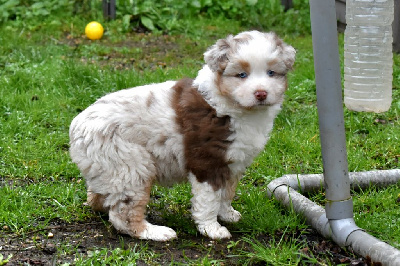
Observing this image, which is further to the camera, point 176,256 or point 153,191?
point 153,191

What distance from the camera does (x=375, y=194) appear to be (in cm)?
498

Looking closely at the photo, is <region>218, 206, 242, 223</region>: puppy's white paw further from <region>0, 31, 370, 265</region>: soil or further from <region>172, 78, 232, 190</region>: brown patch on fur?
<region>172, 78, 232, 190</region>: brown patch on fur

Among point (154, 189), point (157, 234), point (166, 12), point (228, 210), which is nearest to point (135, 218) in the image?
point (157, 234)

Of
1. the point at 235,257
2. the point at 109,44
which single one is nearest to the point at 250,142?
the point at 235,257

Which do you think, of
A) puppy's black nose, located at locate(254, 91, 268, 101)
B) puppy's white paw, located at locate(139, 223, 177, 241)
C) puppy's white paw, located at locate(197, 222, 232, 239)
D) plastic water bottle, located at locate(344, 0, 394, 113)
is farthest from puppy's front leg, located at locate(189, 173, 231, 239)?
plastic water bottle, located at locate(344, 0, 394, 113)

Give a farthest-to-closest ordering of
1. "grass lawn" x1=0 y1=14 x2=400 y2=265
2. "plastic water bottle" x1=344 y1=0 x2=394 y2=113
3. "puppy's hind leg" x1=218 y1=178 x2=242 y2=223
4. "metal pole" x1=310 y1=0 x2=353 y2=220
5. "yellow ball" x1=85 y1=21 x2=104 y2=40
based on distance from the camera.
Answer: "yellow ball" x1=85 y1=21 x2=104 y2=40 → "plastic water bottle" x1=344 y1=0 x2=394 y2=113 → "puppy's hind leg" x1=218 y1=178 x2=242 y2=223 → "grass lawn" x1=0 y1=14 x2=400 y2=265 → "metal pole" x1=310 y1=0 x2=353 y2=220

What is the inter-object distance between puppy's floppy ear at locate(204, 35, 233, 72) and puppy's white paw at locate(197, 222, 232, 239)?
3.43 ft

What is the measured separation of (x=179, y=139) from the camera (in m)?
4.26

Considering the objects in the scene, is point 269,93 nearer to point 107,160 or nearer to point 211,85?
point 211,85

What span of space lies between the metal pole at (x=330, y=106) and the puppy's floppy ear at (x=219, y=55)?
0.53m

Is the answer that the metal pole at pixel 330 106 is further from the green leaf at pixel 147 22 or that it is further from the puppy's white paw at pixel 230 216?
the green leaf at pixel 147 22

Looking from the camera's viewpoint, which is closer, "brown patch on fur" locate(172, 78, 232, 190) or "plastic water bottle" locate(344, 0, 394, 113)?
"brown patch on fur" locate(172, 78, 232, 190)

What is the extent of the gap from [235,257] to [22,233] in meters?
1.42

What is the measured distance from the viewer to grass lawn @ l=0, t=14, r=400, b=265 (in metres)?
4.09
